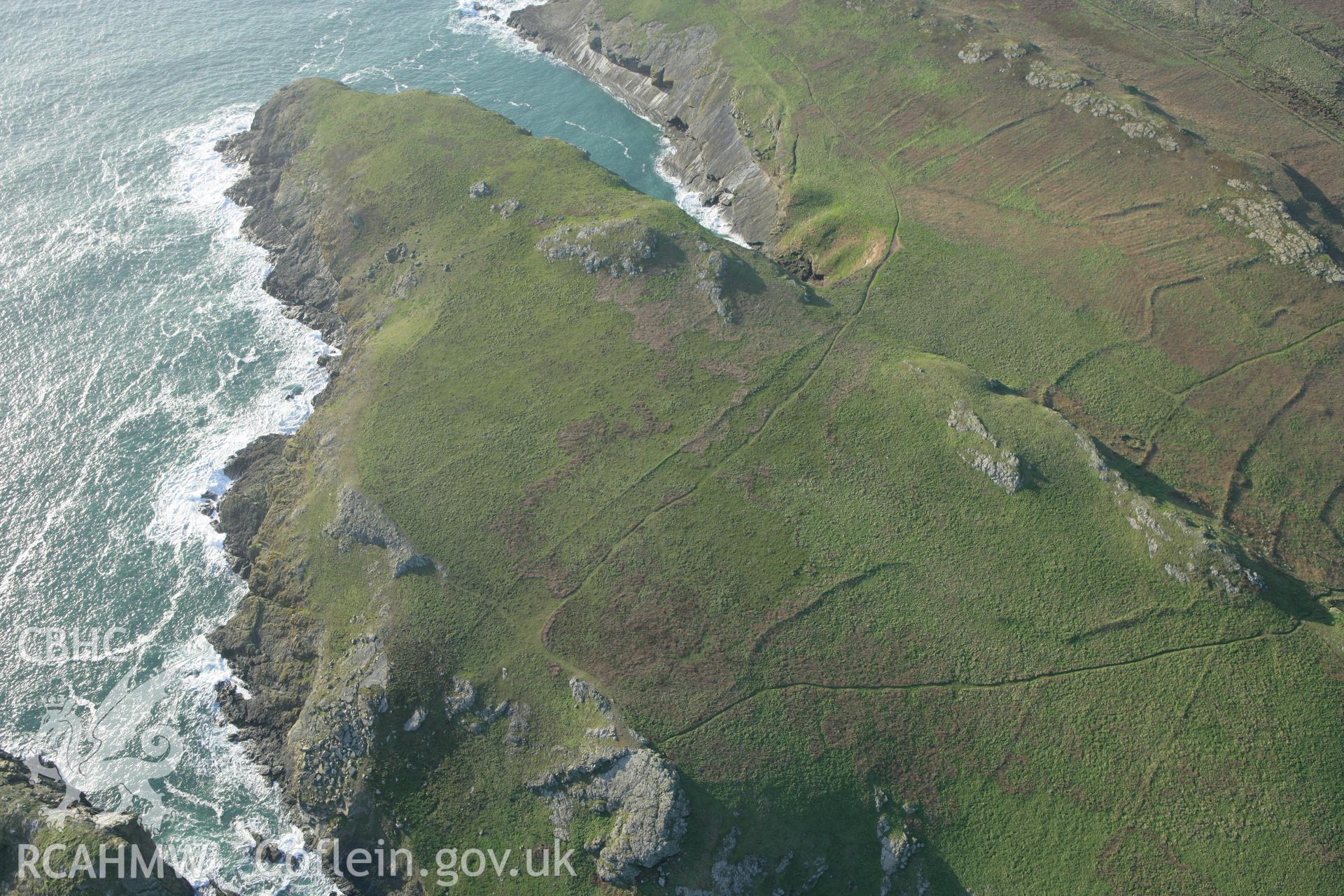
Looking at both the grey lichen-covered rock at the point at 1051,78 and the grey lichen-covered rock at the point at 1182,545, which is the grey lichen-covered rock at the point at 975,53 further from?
the grey lichen-covered rock at the point at 1182,545

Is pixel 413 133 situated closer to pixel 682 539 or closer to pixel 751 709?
pixel 682 539

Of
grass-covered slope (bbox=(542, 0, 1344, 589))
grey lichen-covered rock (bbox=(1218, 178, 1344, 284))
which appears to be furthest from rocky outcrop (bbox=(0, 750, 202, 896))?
grey lichen-covered rock (bbox=(1218, 178, 1344, 284))

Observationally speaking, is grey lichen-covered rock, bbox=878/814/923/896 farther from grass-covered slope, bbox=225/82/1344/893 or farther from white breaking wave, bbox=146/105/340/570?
white breaking wave, bbox=146/105/340/570

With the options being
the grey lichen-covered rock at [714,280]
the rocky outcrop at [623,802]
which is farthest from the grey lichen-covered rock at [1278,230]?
the rocky outcrop at [623,802]

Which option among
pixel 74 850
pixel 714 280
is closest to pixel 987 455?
pixel 714 280

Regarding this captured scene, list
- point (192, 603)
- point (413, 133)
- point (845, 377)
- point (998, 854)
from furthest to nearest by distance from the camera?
point (413, 133)
point (845, 377)
point (192, 603)
point (998, 854)

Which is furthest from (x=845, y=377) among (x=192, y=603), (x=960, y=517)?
(x=192, y=603)

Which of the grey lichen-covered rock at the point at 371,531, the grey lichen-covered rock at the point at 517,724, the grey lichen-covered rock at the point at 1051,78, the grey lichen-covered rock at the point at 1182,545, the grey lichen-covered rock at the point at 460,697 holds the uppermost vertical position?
the grey lichen-covered rock at the point at 1051,78
